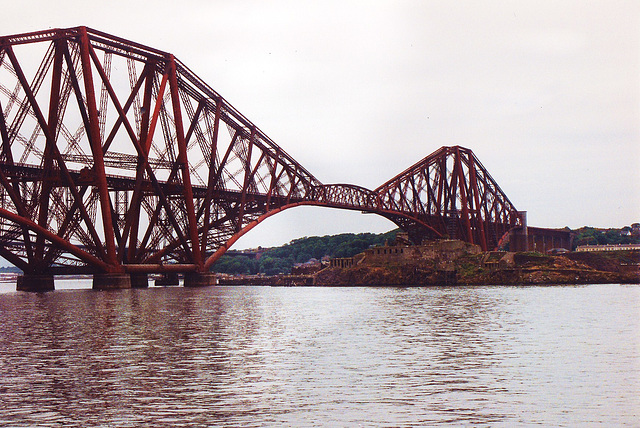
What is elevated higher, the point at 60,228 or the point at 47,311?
the point at 60,228

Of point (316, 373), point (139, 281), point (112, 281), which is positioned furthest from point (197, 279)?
point (316, 373)

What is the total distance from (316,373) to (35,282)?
83.8 m

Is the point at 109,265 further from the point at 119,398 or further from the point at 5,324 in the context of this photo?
the point at 119,398

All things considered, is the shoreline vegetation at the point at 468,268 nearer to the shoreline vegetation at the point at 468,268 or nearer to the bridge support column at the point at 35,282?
the shoreline vegetation at the point at 468,268

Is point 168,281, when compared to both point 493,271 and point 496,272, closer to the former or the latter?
point 493,271

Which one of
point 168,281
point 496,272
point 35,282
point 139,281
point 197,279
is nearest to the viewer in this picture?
point 35,282

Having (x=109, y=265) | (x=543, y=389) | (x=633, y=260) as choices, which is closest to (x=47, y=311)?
(x=109, y=265)

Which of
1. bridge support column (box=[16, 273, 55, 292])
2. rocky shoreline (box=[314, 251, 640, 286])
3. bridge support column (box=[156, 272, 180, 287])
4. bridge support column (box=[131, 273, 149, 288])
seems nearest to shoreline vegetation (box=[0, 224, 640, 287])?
rocky shoreline (box=[314, 251, 640, 286])

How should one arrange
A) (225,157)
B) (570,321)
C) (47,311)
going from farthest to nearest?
1. (225,157)
2. (47,311)
3. (570,321)

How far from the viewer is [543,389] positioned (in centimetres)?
2688

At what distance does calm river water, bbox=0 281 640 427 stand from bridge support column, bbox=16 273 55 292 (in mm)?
51271

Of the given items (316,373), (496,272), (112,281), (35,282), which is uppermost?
(35,282)

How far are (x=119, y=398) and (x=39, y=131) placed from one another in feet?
243

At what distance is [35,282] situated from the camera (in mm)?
106250
